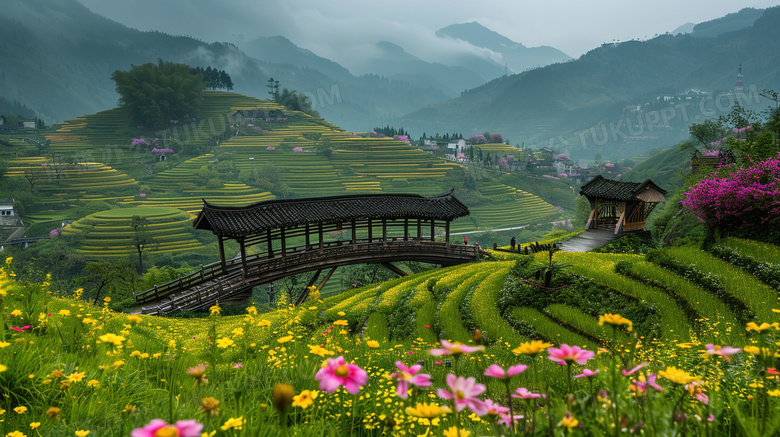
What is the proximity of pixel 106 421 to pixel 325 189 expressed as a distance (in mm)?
84762

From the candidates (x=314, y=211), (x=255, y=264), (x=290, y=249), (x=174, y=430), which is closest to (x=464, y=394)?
(x=174, y=430)

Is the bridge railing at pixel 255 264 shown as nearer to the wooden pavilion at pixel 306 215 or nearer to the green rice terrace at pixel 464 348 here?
the wooden pavilion at pixel 306 215

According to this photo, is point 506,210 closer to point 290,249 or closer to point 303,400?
point 290,249

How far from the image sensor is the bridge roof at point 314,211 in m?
16.2

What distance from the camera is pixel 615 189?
73.9 ft

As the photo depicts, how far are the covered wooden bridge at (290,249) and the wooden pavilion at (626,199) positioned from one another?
785cm

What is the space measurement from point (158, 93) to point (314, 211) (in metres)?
103

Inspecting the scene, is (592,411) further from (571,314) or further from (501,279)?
(501,279)

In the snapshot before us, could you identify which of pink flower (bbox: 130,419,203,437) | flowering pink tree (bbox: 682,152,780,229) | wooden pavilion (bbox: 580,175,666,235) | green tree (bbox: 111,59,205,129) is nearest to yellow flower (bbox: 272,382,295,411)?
pink flower (bbox: 130,419,203,437)

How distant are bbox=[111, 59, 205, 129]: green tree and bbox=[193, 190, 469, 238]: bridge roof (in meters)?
101

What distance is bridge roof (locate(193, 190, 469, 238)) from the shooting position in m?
16.2

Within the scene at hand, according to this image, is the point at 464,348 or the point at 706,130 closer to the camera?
the point at 464,348

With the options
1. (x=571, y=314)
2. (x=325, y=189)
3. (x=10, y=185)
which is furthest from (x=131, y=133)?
(x=571, y=314)

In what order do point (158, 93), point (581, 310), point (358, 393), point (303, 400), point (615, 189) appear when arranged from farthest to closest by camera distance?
point (158, 93), point (615, 189), point (581, 310), point (358, 393), point (303, 400)
